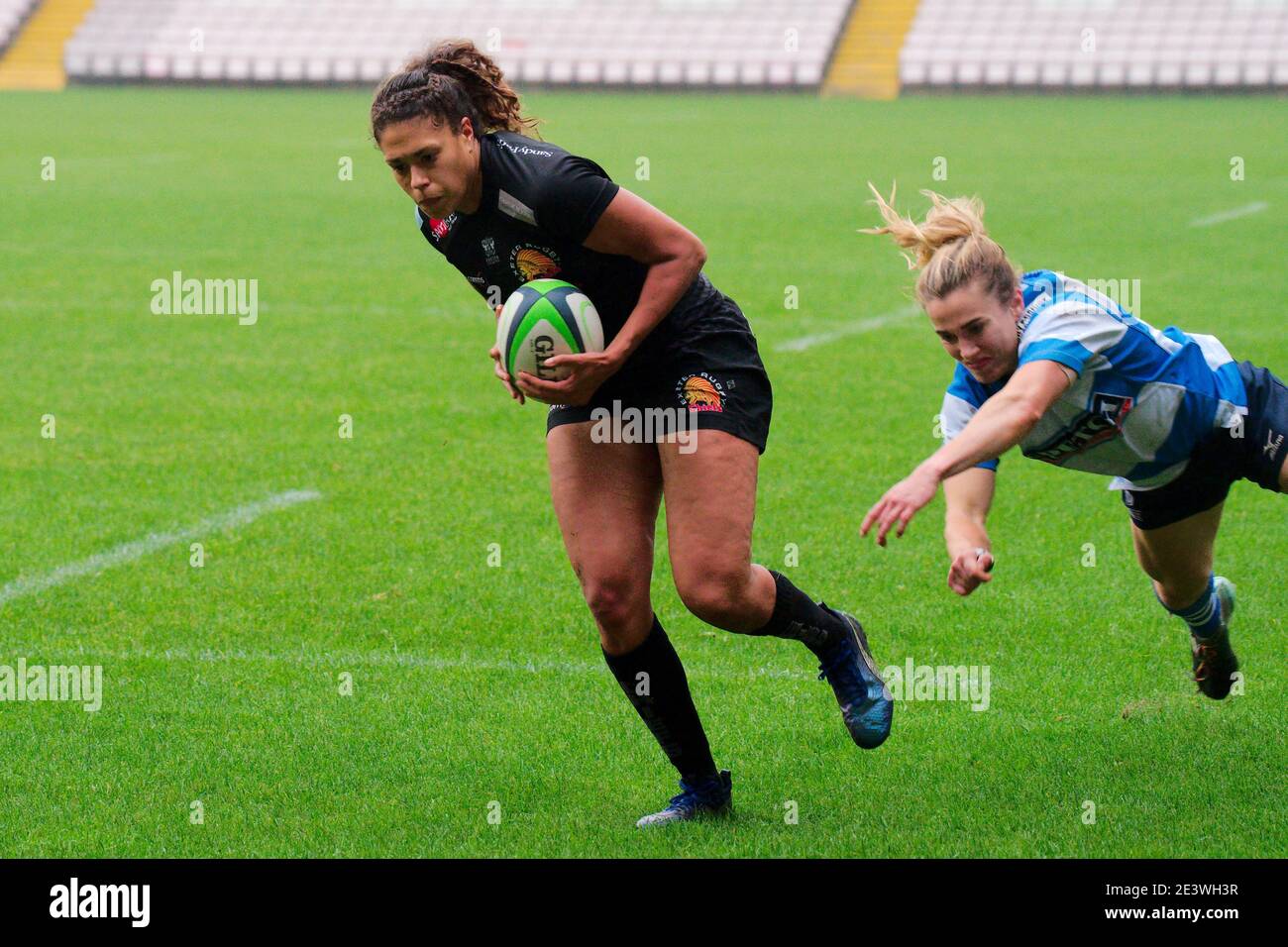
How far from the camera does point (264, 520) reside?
26.7 ft

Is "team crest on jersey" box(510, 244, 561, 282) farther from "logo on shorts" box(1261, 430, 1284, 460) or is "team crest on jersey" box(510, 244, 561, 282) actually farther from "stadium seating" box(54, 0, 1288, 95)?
"stadium seating" box(54, 0, 1288, 95)

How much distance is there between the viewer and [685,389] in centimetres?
491

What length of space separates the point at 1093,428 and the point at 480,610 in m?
2.88

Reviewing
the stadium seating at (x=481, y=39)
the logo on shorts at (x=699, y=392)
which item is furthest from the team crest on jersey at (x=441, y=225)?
the stadium seating at (x=481, y=39)

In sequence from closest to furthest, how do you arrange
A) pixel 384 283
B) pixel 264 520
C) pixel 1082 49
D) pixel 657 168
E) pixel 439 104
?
pixel 439 104
pixel 264 520
pixel 384 283
pixel 657 168
pixel 1082 49

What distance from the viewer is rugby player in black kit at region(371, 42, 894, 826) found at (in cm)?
467

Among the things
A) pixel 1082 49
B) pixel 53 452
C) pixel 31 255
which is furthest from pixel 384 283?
pixel 1082 49

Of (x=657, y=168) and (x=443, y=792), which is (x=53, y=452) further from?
(x=657, y=168)

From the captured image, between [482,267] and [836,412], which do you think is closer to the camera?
[482,267]

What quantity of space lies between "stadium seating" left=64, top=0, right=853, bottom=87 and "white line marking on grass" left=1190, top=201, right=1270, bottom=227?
2470 centimetres

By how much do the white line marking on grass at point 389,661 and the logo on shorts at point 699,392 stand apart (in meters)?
1.57

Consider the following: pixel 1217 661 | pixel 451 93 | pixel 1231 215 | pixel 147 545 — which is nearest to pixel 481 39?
pixel 1231 215

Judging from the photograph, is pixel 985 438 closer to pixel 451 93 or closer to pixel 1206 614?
pixel 451 93

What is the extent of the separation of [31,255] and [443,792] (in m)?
13.1
